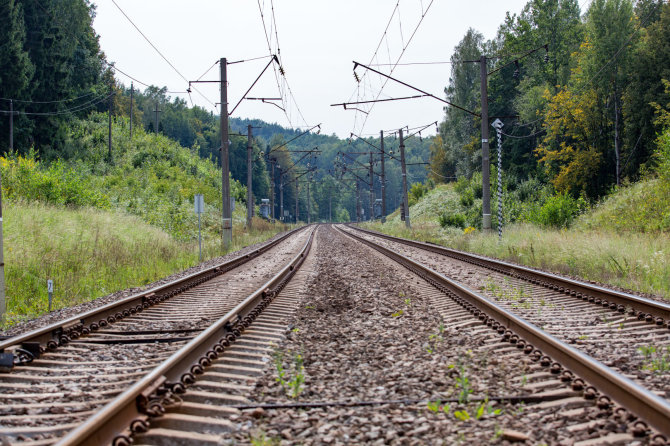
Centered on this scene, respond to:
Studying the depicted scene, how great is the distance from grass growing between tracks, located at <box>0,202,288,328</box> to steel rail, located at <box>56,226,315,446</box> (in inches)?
163

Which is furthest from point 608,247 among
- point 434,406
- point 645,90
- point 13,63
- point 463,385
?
point 13,63

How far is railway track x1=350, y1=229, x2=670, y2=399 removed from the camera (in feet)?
16.4

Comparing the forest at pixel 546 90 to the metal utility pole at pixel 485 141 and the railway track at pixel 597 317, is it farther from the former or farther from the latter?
the railway track at pixel 597 317

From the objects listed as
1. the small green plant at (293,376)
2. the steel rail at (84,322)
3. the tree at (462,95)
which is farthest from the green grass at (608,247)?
the tree at (462,95)

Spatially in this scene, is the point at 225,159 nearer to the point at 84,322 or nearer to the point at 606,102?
the point at 84,322

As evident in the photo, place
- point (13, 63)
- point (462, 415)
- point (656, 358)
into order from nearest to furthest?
point (462, 415) < point (656, 358) < point (13, 63)

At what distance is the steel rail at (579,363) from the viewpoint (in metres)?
3.42

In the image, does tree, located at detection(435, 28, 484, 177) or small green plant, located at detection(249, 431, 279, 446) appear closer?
small green plant, located at detection(249, 431, 279, 446)

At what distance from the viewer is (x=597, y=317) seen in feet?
24.2

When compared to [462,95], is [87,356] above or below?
below

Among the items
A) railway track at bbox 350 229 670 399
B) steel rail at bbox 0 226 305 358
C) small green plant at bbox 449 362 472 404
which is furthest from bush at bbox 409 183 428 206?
small green plant at bbox 449 362 472 404

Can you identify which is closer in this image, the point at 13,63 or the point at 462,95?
the point at 13,63

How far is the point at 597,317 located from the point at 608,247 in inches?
295

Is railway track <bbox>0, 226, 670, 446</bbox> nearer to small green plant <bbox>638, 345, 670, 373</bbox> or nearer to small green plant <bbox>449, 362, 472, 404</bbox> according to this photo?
small green plant <bbox>449, 362, 472, 404</bbox>
